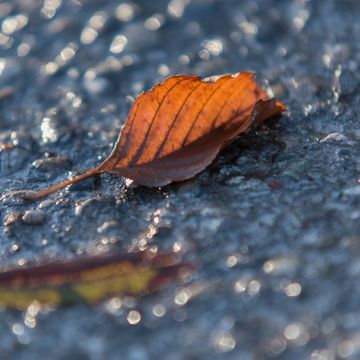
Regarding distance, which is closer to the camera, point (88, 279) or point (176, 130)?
point (88, 279)

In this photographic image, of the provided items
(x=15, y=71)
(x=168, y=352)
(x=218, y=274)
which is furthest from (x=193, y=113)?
(x=15, y=71)

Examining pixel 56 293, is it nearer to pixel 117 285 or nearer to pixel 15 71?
pixel 117 285

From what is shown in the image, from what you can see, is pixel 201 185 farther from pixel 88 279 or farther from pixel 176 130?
pixel 88 279

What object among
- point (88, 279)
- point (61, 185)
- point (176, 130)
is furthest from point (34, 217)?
point (176, 130)

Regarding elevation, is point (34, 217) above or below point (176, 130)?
below

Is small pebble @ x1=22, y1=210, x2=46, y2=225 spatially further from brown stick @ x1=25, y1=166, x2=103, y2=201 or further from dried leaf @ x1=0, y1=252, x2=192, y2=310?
dried leaf @ x1=0, y1=252, x2=192, y2=310

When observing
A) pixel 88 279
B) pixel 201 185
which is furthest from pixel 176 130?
pixel 88 279
